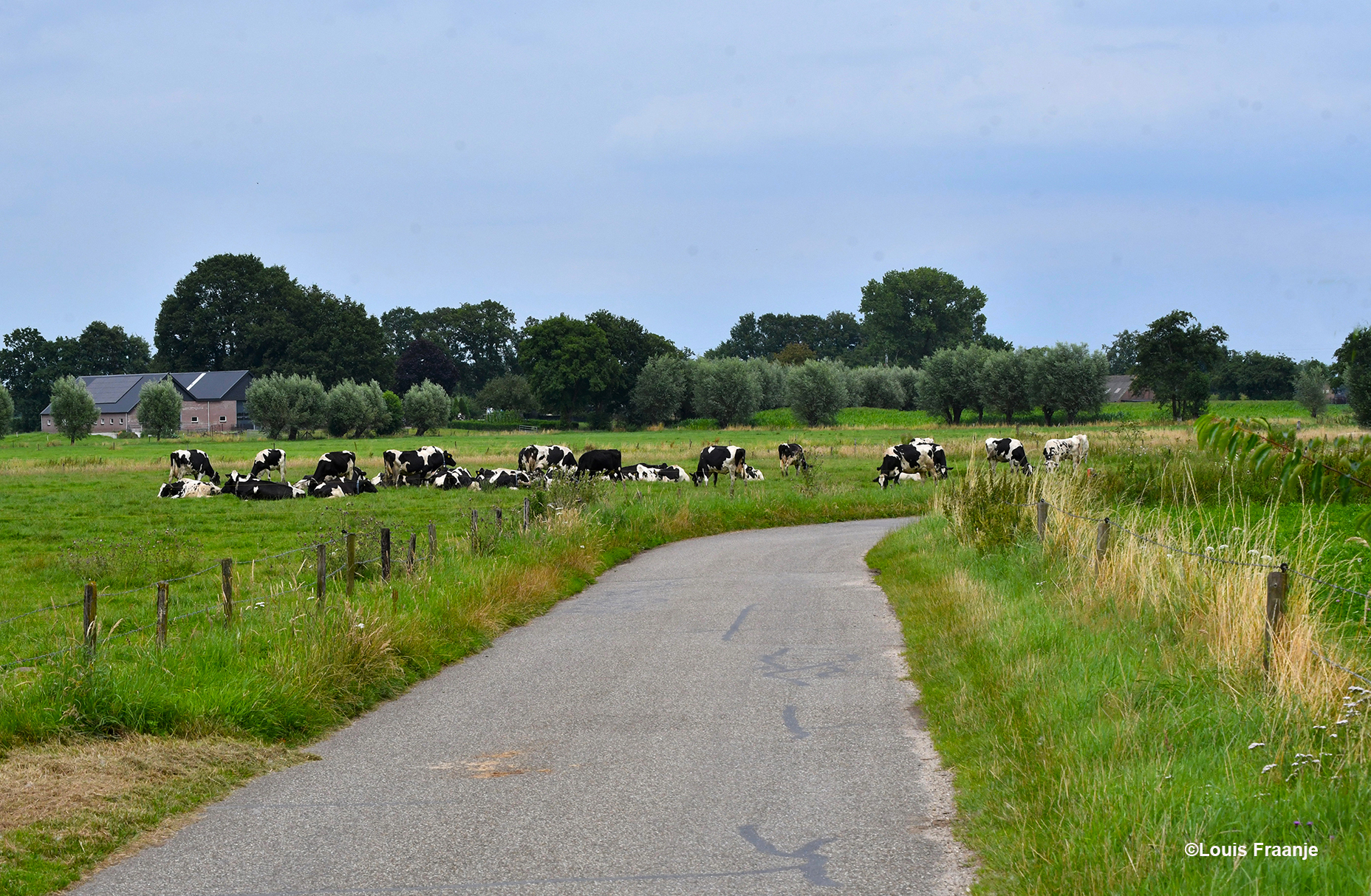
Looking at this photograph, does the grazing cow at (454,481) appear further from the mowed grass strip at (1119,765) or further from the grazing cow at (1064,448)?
the mowed grass strip at (1119,765)

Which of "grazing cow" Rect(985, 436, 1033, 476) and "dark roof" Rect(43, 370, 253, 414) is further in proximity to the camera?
"dark roof" Rect(43, 370, 253, 414)

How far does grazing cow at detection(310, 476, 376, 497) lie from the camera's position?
35906mm

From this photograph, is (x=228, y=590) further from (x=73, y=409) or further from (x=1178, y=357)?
(x=1178, y=357)

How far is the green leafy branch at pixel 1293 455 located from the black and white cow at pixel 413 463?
3718cm

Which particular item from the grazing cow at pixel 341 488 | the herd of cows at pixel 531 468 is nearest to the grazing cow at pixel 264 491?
the herd of cows at pixel 531 468

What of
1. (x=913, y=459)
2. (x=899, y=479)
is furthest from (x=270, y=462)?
(x=913, y=459)

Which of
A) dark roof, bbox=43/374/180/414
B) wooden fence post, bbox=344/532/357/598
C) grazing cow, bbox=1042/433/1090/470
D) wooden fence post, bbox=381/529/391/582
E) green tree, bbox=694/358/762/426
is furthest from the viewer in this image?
dark roof, bbox=43/374/180/414

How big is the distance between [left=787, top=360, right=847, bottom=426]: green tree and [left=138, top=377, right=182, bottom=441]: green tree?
4791 centimetres

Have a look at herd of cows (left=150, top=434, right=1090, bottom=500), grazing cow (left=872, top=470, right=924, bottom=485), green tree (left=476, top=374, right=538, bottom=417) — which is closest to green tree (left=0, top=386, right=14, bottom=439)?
green tree (left=476, top=374, right=538, bottom=417)

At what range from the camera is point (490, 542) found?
18.7 meters

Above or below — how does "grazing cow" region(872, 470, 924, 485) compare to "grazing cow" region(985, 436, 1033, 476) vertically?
below

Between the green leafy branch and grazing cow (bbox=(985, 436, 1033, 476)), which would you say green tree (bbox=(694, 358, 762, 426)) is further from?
the green leafy branch

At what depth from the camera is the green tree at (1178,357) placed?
281ft

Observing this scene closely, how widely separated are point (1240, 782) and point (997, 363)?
90305 millimetres
